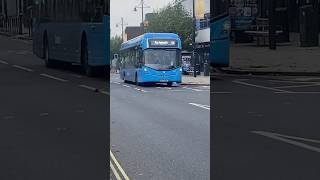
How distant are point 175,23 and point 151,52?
74 cm

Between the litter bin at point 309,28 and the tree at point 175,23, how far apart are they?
1788 cm

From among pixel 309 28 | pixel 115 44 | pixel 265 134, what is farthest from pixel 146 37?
pixel 309 28

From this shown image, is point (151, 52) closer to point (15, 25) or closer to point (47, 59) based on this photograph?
point (15, 25)

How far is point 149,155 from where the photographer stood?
4.22m

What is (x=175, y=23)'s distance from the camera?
2.92 metres

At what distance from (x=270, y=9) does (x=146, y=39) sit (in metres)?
15.8

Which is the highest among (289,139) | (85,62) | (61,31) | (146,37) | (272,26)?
(272,26)

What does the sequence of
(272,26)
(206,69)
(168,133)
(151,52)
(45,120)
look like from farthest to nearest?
(272,26), (45,120), (168,133), (151,52), (206,69)

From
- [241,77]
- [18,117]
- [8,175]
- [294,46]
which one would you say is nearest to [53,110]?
[18,117]

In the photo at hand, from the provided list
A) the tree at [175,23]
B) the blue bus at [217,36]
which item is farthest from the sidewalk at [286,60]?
the tree at [175,23]

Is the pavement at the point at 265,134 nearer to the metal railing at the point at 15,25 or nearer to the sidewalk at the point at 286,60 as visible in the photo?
the metal railing at the point at 15,25

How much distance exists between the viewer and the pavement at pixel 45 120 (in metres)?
5.23

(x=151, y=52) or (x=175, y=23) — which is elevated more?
(x=175, y=23)

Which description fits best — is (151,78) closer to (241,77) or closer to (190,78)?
(190,78)
